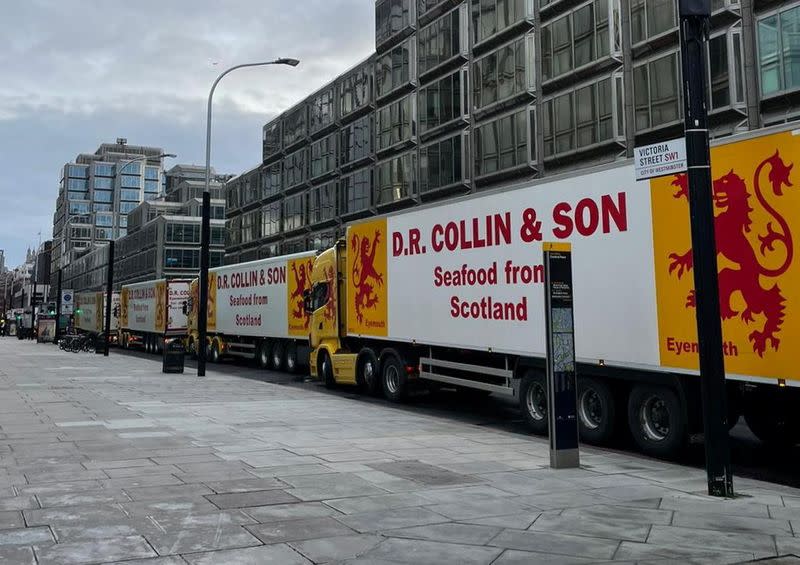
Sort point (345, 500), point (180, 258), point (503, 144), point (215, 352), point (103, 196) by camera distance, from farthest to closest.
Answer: point (103, 196) < point (180, 258) < point (503, 144) < point (215, 352) < point (345, 500)

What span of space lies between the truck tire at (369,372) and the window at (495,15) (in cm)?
2616

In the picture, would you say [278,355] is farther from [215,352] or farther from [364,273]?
[364,273]

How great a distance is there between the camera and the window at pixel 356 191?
180 feet

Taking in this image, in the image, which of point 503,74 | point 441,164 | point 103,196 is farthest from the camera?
point 103,196

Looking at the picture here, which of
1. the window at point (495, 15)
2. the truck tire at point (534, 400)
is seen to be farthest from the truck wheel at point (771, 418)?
the window at point (495, 15)

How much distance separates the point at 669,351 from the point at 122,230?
621 feet

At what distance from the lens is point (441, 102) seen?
152 feet

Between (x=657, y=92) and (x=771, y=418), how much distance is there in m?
24.3

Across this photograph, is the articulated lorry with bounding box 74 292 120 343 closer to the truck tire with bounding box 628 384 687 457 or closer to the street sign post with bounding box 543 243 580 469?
the truck tire with bounding box 628 384 687 457

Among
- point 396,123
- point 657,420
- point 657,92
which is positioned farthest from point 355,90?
point 657,420

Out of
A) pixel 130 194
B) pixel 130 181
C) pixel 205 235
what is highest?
pixel 130 181

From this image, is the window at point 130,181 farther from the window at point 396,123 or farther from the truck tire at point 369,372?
the truck tire at point 369,372

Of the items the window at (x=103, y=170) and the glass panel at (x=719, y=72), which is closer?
the glass panel at (x=719, y=72)

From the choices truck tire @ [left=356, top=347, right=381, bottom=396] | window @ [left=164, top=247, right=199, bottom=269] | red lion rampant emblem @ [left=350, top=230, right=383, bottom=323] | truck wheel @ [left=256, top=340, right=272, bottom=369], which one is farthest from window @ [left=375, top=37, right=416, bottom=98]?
window @ [left=164, top=247, right=199, bottom=269]
